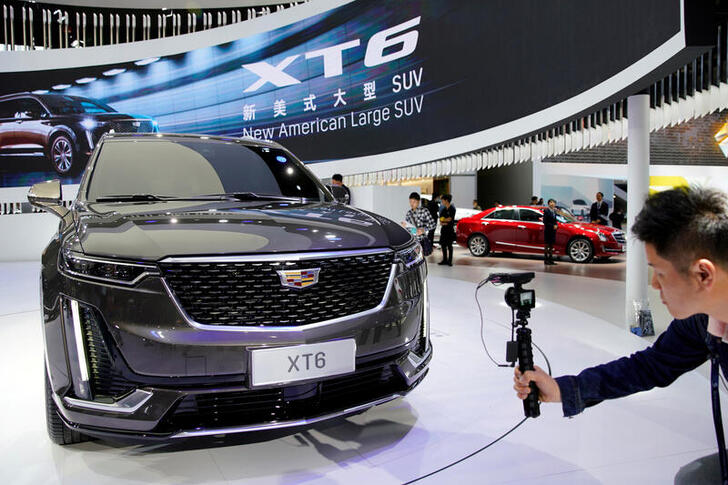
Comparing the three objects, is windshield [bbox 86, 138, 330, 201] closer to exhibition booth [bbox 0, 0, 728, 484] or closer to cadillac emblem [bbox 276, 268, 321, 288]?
exhibition booth [bbox 0, 0, 728, 484]

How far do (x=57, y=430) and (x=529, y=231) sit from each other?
937 centimetres

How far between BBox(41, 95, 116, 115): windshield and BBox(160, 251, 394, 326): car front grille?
1221 cm

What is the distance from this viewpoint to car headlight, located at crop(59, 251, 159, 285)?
1.85m

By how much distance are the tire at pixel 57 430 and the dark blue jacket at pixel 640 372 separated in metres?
1.95

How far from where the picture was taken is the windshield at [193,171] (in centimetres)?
280

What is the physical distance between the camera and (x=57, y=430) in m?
2.28

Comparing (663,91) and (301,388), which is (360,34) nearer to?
(663,91)

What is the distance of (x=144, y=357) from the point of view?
180 centimetres

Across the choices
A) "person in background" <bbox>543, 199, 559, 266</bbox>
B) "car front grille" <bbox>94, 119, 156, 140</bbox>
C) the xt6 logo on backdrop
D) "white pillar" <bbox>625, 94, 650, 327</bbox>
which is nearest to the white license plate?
"white pillar" <bbox>625, 94, 650, 327</bbox>

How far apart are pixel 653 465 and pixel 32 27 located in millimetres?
28775

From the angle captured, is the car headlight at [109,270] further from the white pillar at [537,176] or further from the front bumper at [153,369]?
the white pillar at [537,176]

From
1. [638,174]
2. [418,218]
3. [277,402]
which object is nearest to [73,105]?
[418,218]

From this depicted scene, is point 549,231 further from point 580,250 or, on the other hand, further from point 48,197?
point 48,197

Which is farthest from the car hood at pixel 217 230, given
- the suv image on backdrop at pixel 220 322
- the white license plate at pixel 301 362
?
the white license plate at pixel 301 362
